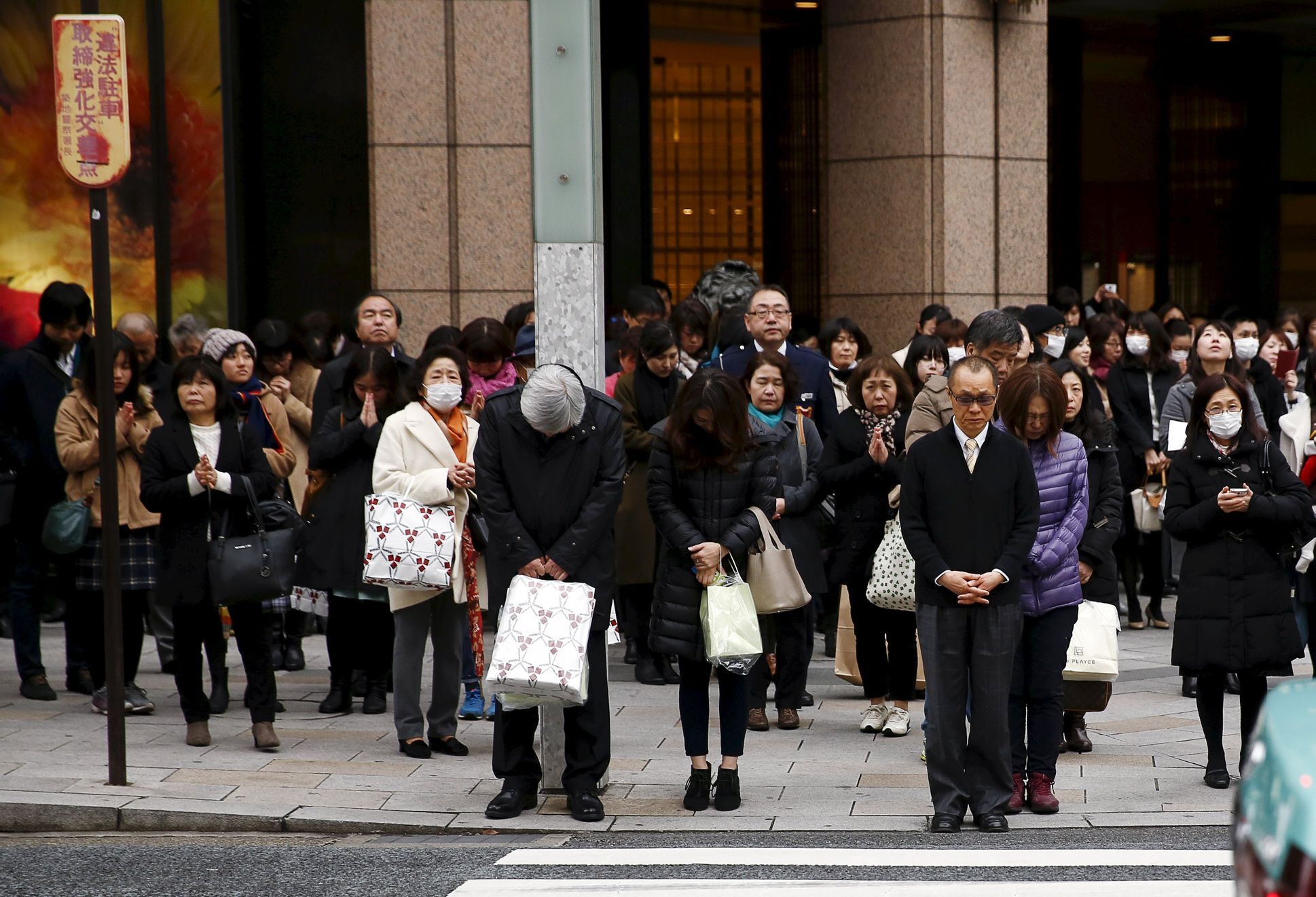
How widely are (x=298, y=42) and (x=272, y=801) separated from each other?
27.8ft

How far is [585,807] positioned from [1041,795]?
192 centimetres

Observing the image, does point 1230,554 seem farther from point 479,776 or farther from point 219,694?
point 219,694

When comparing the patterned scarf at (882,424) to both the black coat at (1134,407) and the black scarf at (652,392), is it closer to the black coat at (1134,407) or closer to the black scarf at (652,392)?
the black scarf at (652,392)

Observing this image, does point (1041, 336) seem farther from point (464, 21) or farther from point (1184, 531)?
point (464, 21)

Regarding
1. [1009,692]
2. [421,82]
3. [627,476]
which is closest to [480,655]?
[627,476]

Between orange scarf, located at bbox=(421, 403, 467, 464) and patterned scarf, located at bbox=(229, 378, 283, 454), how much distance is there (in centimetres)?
161

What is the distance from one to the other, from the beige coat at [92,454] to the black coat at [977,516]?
4446 mm

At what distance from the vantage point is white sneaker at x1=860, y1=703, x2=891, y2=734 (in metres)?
8.76

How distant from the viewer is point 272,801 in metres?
7.29

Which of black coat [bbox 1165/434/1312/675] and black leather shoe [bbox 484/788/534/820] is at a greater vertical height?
black coat [bbox 1165/434/1312/675]

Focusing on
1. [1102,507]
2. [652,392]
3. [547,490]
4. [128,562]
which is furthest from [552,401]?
[128,562]

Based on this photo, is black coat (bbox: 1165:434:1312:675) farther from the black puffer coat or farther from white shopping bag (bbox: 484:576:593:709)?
white shopping bag (bbox: 484:576:593:709)

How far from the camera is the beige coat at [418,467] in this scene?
8156mm

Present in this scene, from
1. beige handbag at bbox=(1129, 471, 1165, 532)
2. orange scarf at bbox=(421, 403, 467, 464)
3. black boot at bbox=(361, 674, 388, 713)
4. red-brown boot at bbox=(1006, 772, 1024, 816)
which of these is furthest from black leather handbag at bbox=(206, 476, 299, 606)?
beige handbag at bbox=(1129, 471, 1165, 532)
